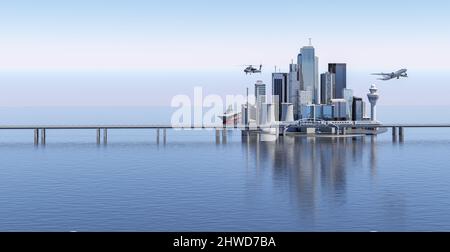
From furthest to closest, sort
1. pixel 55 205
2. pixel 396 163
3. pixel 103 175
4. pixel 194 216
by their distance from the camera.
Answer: pixel 396 163
pixel 103 175
pixel 55 205
pixel 194 216

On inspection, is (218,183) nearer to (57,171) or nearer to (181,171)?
(181,171)

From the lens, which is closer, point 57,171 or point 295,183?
point 295,183

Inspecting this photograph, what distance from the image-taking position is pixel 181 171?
17088 cm

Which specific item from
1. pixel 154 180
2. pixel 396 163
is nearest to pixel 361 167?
pixel 396 163

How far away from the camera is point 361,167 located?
186 m
